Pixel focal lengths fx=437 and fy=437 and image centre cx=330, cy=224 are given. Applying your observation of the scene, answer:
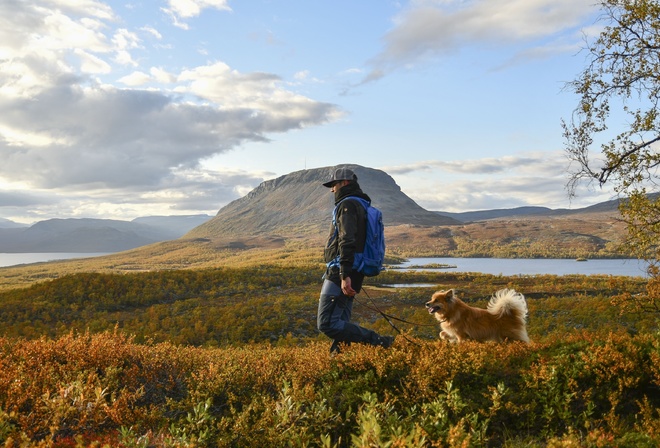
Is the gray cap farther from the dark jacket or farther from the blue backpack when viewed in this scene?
the blue backpack

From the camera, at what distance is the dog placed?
27.9 feet

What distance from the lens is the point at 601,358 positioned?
5.90 metres

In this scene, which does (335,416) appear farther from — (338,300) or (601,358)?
(601,358)

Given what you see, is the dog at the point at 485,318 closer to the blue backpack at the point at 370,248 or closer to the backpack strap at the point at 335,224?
the blue backpack at the point at 370,248

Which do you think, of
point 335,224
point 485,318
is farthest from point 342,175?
point 485,318

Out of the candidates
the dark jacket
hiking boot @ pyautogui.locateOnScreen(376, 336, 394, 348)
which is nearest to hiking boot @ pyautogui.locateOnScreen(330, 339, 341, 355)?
hiking boot @ pyautogui.locateOnScreen(376, 336, 394, 348)

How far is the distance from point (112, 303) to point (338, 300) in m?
22.0

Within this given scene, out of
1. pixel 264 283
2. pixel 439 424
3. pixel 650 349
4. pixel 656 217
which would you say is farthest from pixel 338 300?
pixel 264 283

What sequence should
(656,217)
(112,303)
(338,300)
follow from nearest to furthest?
(338,300) → (656,217) → (112,303)

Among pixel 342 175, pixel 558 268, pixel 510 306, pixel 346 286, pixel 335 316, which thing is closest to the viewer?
pixel 346 286

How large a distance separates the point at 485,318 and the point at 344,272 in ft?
12.5

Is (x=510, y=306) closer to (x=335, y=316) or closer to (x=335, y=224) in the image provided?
(x=335, y=316)

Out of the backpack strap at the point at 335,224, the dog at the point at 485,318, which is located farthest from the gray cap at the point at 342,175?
the dog at the point at 485,318

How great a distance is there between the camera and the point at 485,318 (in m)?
8.73
